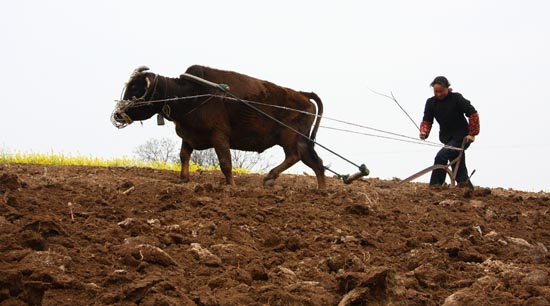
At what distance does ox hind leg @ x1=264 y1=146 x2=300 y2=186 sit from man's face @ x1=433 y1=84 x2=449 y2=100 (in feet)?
7.82

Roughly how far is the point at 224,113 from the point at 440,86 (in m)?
3.34

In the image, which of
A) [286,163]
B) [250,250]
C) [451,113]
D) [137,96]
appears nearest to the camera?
[250,250]

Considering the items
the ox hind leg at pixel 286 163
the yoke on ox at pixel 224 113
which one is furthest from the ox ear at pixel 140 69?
the ox hind leg at pixel 286 163

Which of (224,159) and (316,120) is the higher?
(316,120)

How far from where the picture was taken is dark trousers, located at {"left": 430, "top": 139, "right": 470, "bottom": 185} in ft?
39.1

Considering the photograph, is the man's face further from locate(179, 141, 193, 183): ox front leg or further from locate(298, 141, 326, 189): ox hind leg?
locate(179, 141, 193, 183): ox front leg

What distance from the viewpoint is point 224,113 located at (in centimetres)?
1064

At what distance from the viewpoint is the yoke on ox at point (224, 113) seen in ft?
34.2

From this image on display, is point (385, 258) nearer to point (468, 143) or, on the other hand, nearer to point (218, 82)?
point (218, 82)

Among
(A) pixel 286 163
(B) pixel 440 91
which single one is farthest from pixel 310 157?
(B) pixel 440 91

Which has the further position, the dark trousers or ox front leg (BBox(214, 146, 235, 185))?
the dark trousers

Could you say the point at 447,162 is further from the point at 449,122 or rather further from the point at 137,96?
the point at 137,96

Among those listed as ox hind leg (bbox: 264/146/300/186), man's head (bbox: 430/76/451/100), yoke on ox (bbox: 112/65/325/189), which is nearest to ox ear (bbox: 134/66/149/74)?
yoke on ox (bbox: 112/65/325/189)

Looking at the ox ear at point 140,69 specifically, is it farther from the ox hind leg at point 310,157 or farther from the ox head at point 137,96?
the ox hind leg at point 310,157
